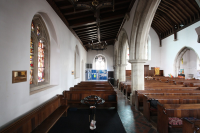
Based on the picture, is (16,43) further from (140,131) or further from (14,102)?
(140,131)

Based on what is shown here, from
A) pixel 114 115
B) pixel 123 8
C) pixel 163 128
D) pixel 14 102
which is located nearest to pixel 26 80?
pixel 14 102

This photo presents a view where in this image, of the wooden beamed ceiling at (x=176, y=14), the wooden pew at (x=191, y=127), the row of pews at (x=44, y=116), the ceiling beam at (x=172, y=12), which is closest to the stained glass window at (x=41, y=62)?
the row of pews at (x=44, y=116)

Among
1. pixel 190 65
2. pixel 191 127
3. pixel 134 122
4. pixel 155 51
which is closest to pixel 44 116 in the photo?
pixel 134 122

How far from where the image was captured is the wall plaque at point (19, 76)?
6.90 feet

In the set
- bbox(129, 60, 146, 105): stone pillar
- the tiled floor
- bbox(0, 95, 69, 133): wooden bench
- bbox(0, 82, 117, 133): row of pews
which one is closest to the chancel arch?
bbox(129, 60, 146, 105): stone pillar

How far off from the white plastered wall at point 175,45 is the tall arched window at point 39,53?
9.70m

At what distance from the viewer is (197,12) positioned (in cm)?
805

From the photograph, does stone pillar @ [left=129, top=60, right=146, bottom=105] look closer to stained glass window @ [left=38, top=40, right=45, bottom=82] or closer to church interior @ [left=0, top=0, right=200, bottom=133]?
church interior @ [left=0, top=0, right=200, bottom=133]

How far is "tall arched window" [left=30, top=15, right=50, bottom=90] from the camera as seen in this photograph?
11.2 feet

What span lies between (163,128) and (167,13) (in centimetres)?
996

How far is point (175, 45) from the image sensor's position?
1112 cm

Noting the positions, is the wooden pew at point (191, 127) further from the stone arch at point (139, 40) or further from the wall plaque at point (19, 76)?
the stone arch at point (139, 40)

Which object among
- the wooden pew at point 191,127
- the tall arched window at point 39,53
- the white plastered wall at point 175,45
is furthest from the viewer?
the white plastered wall at point 175,45

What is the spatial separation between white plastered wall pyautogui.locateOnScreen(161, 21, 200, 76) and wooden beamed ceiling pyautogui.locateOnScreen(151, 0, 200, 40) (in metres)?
0.41
